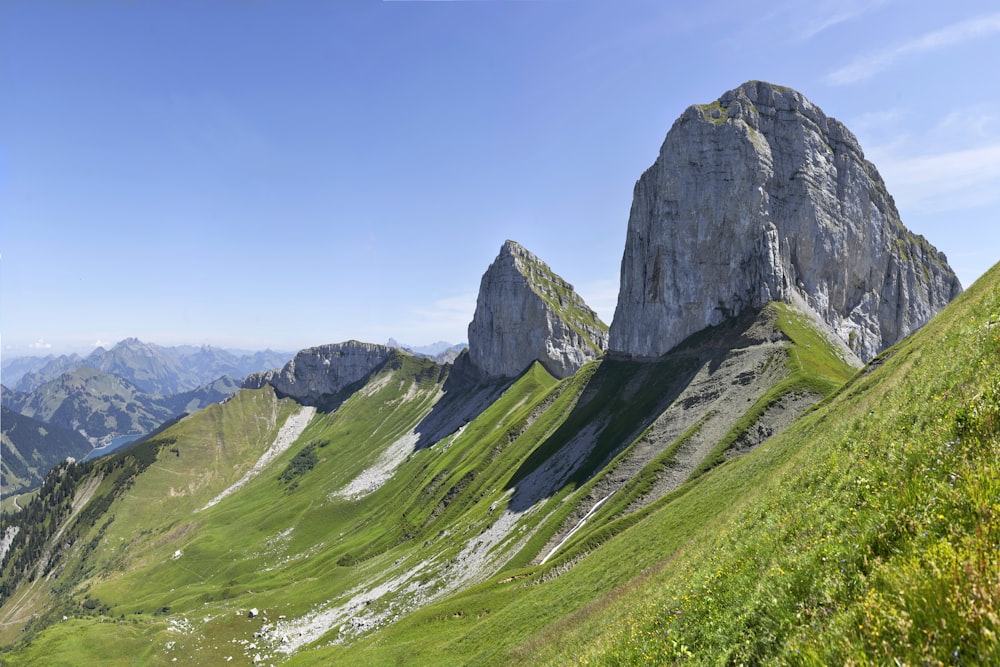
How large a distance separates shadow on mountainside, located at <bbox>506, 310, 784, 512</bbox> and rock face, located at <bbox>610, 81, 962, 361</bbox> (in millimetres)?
9950

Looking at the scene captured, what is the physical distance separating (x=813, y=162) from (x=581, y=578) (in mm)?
143638

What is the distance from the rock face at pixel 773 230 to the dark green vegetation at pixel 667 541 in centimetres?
1680

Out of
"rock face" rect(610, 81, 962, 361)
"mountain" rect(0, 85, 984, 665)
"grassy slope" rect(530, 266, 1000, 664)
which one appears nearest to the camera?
"grassy slope" rect(530, 266, 1000, 664)

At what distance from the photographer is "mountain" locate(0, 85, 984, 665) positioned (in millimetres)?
7152

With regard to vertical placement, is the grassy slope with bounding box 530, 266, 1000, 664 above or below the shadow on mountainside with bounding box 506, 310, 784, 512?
above

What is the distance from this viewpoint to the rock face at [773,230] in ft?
419

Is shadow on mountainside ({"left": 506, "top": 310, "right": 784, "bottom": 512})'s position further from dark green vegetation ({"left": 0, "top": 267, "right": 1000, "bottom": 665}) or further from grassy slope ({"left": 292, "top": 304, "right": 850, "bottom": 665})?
grassy slope ({"left": 292, "top": 304, "right": 850, "bottom": 665})

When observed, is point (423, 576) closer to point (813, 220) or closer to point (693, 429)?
point (693, 429)

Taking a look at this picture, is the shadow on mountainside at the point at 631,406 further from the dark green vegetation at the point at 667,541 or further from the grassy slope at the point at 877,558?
the grassy slope at the point at 877,558

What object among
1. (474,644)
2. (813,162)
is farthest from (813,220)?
(474,644)

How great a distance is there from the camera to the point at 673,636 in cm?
1208

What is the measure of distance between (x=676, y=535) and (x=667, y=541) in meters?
0.97

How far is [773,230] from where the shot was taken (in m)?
125

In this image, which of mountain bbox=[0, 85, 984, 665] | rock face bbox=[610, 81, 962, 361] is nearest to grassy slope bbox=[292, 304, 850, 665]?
mountain bbox=[0, 85, 984, 665]
